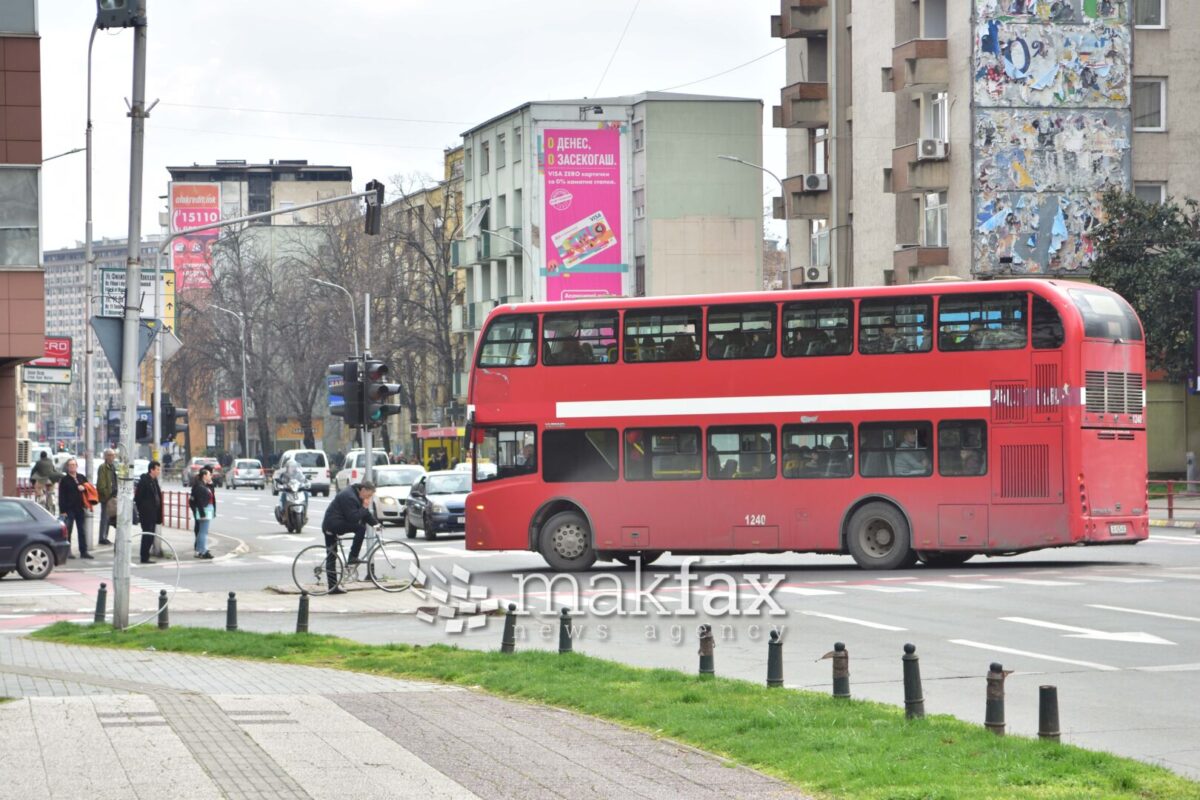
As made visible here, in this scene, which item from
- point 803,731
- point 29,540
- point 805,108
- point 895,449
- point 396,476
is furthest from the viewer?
point 805,108

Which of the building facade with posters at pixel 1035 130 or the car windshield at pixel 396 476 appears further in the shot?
the building facade with posters at pixel 1035 130

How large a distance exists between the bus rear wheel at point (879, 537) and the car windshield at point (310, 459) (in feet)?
179

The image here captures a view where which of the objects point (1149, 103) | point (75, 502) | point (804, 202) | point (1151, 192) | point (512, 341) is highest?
point (1149, 103)

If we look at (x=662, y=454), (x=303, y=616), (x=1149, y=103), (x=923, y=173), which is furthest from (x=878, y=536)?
(x=1149, y=103)

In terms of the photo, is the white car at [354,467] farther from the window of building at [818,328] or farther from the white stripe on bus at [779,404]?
the window of building at [818,328]

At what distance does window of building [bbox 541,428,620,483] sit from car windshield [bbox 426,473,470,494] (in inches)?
477

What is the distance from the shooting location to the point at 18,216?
3200 centimetres

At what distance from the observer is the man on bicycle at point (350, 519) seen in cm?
2373

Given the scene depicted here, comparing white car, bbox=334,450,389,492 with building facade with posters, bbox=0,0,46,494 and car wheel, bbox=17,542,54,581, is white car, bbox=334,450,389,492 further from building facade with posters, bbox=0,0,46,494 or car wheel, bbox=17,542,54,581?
car wheel, bbox=17,542,54,581

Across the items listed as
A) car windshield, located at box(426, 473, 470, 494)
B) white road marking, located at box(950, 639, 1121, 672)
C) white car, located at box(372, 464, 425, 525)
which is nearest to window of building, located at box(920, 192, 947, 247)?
white car, located at box(372, 464, 425, 525)

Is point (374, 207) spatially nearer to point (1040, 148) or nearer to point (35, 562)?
point (35, 562)

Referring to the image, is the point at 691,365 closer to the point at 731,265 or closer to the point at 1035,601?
the point at 1035,601

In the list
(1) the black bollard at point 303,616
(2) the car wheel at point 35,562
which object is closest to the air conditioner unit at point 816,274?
(2) the car wheel at point 35,562

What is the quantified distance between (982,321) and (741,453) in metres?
4.05
